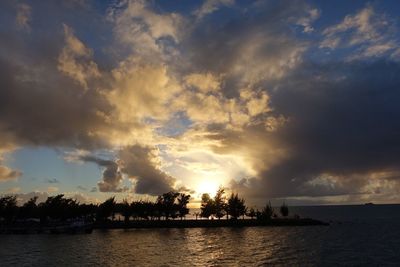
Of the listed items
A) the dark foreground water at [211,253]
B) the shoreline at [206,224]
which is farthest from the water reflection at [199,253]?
the shoreline at [206,224]

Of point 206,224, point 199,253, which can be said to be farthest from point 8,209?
point 199,253

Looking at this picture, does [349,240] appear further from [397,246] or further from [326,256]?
[326,256]

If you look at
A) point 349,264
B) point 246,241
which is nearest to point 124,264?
point 349,264

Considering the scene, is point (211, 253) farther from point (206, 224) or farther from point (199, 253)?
point (206, 224)

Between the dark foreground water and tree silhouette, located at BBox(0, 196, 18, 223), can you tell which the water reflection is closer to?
the dark foreground water

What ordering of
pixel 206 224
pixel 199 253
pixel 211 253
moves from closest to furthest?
pixel 199 253 → pixel 211 253 → pixel 206 224

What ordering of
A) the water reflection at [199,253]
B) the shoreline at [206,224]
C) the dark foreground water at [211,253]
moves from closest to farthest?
the dark foreground water at [211,253], the water reflection at [199,253], the shoreline at [206,224]

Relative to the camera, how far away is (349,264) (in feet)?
253

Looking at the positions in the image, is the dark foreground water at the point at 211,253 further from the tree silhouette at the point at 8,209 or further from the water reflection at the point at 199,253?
the tree silhouette at the point at 8,209

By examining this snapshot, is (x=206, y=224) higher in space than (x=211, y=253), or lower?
higher

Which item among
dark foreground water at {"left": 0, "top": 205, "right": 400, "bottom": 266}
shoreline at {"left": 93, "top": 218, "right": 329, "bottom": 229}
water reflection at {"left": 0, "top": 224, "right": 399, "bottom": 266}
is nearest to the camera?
dark foreground water at {"left": 0, "top": 205, "right": 400, "bottom": 266}

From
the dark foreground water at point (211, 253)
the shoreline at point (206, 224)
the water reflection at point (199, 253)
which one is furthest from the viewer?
the shoreline at point (206, 224)

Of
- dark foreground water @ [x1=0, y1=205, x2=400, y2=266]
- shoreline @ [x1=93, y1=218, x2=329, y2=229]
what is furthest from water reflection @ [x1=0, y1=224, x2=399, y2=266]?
shoreline @ [x1=93, y1=218, x2=329, y2=229]

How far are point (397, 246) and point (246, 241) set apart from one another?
41620 millimetres
